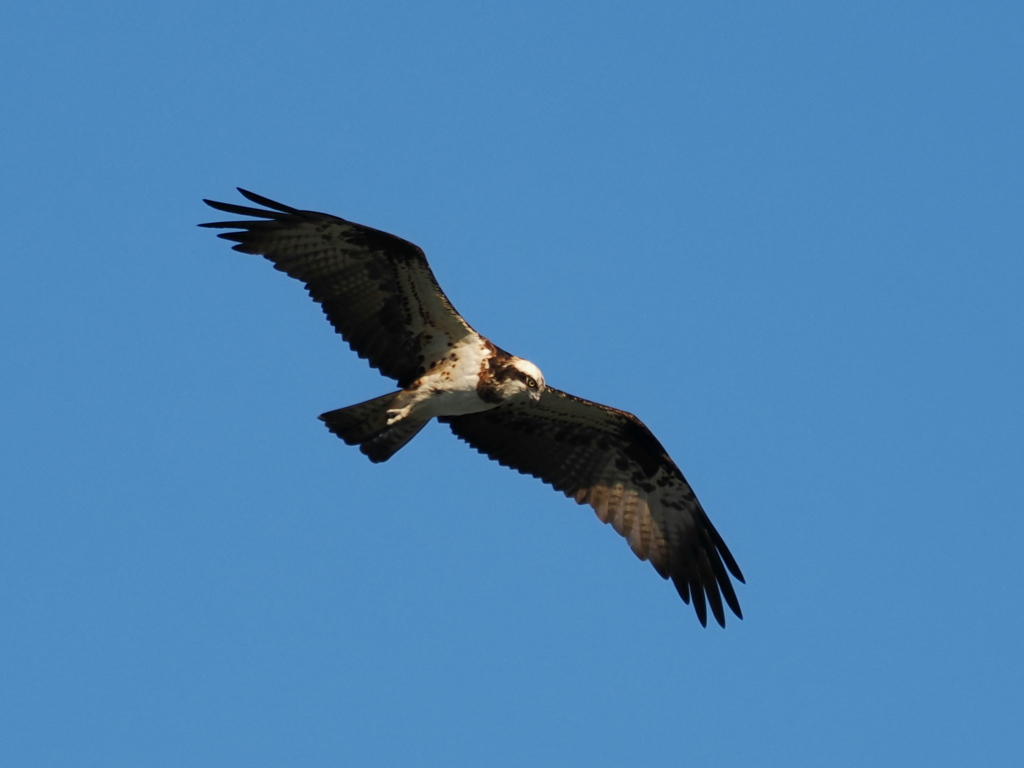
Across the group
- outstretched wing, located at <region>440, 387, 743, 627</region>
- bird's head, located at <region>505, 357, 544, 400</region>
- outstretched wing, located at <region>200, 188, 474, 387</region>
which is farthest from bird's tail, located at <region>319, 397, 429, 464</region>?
outstretched wing, located at <region>440, 387, 743, 627</region>

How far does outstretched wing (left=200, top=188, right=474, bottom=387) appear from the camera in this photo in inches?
469

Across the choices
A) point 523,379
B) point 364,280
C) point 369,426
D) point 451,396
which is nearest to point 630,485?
point 523,379

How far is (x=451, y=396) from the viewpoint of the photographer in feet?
40.5

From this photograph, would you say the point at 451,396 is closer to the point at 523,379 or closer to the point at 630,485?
the point at 523,379

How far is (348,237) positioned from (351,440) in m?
1.72

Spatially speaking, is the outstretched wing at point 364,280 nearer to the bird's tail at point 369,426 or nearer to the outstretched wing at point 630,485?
the bird's tail at point 369,426

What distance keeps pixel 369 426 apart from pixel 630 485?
2.98 m

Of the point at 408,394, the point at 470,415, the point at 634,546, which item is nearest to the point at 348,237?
the point at 408,394

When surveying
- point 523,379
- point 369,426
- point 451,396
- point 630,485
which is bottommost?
point 369,426

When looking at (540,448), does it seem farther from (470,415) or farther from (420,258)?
(420,258)

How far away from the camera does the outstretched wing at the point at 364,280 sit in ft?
39.1

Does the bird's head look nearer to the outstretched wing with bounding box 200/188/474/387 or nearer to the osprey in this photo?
the osprey

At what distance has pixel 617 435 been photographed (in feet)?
44.9

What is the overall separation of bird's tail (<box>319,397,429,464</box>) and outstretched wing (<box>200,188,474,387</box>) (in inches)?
16.0
